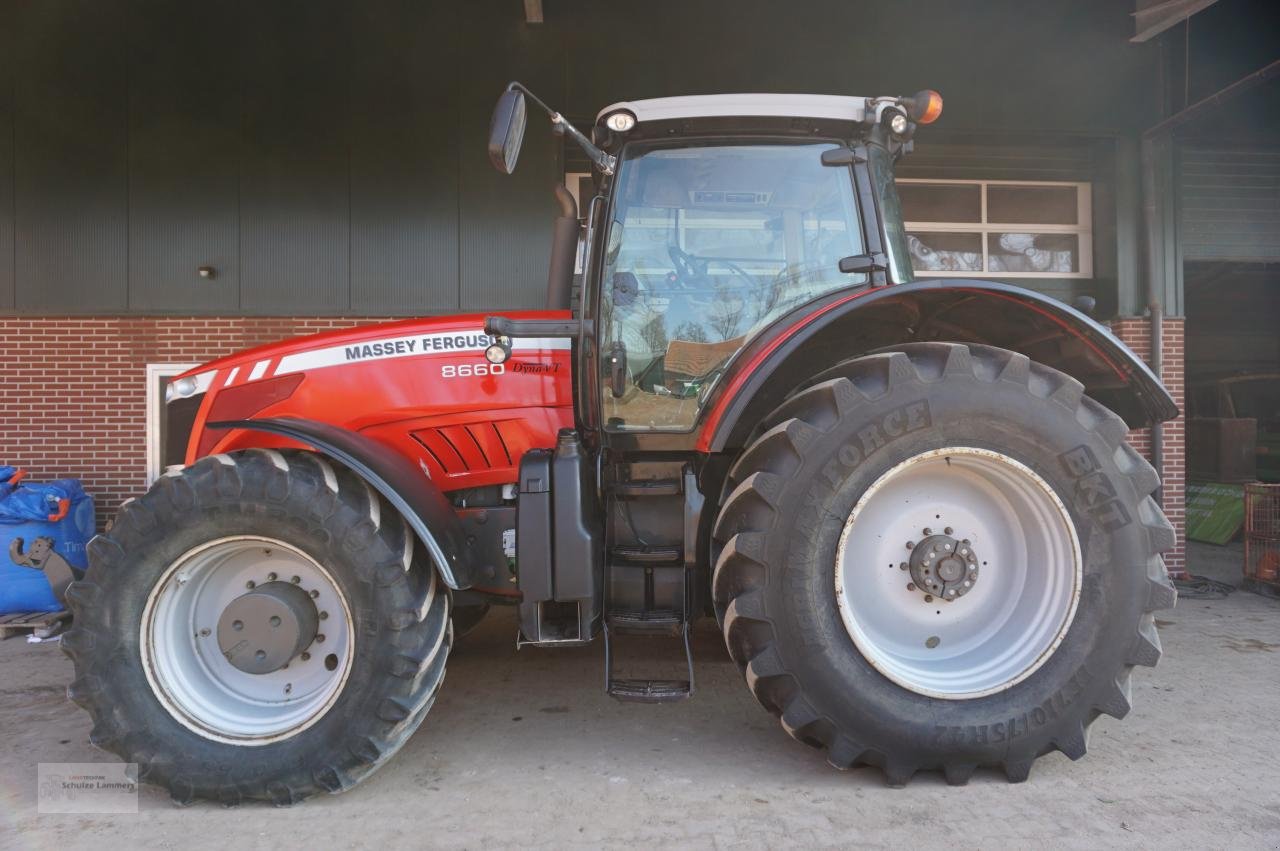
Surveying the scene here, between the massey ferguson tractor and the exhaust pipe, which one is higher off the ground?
the exhaust pipe

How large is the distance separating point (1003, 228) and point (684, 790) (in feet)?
18.8

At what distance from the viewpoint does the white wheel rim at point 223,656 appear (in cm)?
231

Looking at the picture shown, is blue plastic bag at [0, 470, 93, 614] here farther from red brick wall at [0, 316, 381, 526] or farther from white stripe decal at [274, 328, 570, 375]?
white stripe decal at [274, 328, 570, 375]

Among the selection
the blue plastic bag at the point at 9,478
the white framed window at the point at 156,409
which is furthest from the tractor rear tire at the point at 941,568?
the white framed window at the point at 156,409

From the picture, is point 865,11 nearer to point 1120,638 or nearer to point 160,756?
point 1120,638

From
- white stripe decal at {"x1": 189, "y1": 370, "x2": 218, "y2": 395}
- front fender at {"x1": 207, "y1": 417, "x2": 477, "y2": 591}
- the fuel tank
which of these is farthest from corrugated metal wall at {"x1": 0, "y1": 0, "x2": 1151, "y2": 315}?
front fender at {"x1": 207, "y1": 417, "x2": 477, "y2": 591}

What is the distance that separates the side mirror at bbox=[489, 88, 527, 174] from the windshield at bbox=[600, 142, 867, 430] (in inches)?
21.8

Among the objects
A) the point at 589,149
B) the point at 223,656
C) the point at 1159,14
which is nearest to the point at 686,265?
the point at 589,149

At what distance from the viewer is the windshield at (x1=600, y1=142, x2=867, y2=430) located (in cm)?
268

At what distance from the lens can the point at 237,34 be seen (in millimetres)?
5566

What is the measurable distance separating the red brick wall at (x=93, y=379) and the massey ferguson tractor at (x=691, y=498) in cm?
305

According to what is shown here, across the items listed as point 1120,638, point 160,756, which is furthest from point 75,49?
point 1120,638

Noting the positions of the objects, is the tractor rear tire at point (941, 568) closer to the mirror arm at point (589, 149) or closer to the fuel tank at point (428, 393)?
the fuel tank at point (428, 393)

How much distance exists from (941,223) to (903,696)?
507 cm
